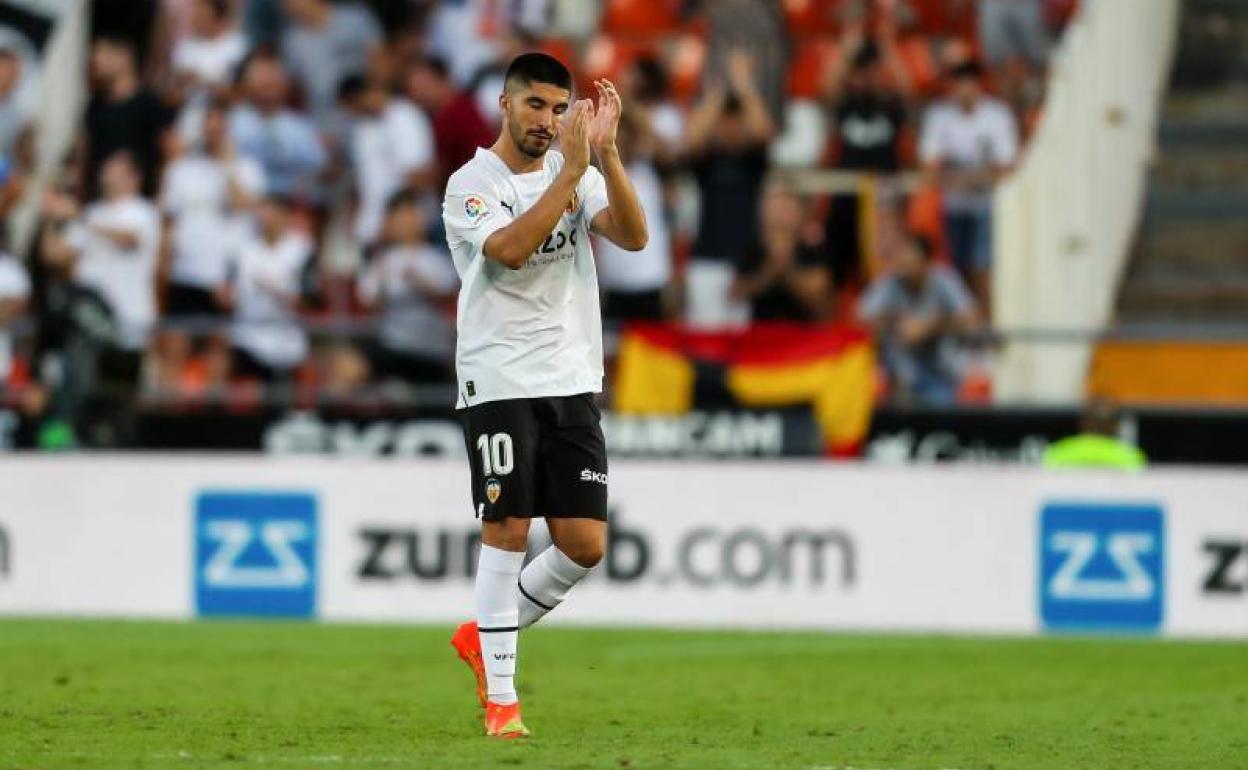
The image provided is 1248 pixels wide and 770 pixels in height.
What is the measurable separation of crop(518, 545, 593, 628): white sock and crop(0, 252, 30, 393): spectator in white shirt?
8885 mm

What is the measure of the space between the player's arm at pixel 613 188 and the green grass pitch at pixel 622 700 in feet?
5.96

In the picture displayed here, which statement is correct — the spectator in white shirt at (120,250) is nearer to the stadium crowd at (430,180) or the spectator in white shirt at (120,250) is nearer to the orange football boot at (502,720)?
the stadium crowd at (430,180)

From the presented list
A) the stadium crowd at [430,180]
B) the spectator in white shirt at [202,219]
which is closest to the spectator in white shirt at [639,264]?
the stadium crowd at [430,180]

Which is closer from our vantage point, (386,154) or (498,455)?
(498,455)

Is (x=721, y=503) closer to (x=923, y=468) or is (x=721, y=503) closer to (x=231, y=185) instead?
(x=923, y=468)

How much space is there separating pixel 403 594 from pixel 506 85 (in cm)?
753

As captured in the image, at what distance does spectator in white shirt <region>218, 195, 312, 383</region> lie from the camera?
18.6 metres

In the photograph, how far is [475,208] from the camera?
912 centimetres

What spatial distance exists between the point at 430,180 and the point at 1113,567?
6.35 metres

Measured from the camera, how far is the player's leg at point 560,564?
9352 mm

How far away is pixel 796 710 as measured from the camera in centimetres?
1108

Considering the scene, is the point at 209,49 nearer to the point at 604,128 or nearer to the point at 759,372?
the point at 759,372

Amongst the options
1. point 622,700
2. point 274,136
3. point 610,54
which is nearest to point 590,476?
point 622,700

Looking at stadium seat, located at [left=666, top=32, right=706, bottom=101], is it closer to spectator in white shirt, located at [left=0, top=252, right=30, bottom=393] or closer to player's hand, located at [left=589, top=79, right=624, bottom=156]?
spectator in white shirt, located at [left=0, top=252, right=30, bottom=393]
